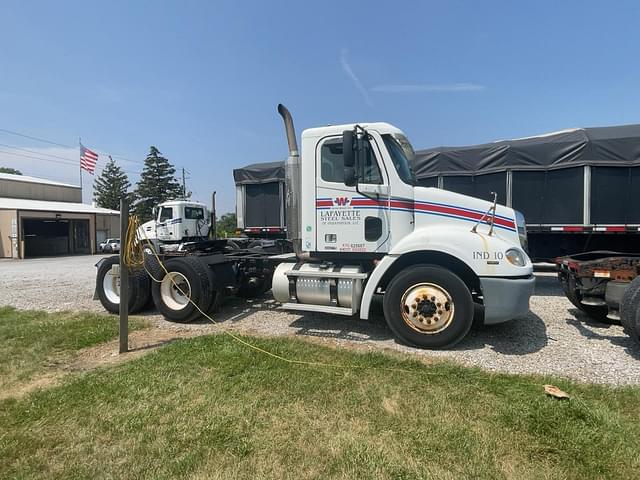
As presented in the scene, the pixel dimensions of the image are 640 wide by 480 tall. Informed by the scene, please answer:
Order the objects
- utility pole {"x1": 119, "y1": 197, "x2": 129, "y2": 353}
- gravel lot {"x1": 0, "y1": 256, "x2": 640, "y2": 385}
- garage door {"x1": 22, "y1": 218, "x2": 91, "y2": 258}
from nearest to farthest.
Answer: gravel lot {"x1": 0, "y1": 256, "x2": 640, "y2": 385}
utility pole {"x1": 119, "y1": 197, "x2": 129, "y2": 353}
garage door {"x1": 22, "y1": 218, "x2": 91, "y2": 258}

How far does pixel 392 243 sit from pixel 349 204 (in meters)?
0.84

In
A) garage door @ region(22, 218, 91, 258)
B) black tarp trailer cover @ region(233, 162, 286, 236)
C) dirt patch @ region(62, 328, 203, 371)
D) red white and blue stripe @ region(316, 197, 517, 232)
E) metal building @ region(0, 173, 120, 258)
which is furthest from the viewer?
garage door @ region(22, 218, 91, 258)

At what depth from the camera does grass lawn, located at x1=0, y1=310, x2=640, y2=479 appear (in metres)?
2.56

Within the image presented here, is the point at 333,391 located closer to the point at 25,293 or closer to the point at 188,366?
the point at 188,366

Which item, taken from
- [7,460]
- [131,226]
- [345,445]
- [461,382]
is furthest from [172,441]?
[131,226]

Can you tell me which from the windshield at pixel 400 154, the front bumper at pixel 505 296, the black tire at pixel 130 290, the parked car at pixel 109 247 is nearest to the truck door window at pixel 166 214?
the black tire at pixel 130 290

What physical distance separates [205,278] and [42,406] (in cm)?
314

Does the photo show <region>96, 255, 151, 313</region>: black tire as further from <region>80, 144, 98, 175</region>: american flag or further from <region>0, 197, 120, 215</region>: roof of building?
<region>80, 144, 98, 175</region>: american flag

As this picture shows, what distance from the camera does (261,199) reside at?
35.0 feet

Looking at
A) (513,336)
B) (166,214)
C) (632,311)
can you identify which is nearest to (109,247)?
(166,214)

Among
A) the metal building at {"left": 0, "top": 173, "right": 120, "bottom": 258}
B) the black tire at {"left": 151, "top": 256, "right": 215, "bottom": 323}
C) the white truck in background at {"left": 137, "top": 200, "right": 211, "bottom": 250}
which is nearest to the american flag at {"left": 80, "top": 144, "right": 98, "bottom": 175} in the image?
the metal building at {"left": 0, "top": 173, "right": 120, "bottom": 258}

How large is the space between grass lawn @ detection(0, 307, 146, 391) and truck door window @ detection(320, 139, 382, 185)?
4006mm

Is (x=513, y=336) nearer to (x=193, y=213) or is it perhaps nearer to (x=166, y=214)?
(x=193, y=213)

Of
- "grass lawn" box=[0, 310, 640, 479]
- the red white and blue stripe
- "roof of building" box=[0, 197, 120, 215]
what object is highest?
"roof of building" box=[0, 197, 120, 215]
